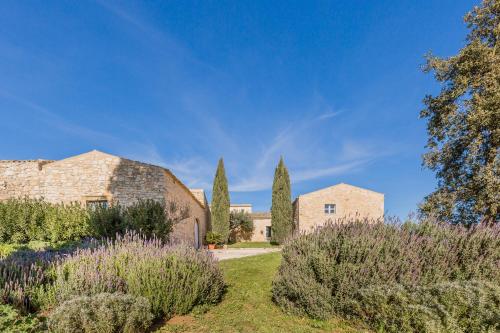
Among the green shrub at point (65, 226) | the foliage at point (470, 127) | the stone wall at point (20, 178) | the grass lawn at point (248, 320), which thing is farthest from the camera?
the stone wall at point (20, 178)

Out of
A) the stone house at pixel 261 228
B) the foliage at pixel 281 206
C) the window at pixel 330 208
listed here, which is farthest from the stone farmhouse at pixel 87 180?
the stone house at pixel 261 228

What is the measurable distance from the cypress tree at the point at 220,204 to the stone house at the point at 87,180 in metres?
12.6

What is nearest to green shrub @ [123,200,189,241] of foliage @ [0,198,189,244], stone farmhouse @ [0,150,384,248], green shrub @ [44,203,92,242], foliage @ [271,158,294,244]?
foliage @ [0,198,189,244]

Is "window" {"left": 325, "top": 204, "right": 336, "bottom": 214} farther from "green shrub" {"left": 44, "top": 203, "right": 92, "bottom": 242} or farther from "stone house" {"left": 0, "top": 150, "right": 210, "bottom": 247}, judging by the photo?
"green shrub" {"left": 44, "top": 203, "right": 92, "bottom": 242}

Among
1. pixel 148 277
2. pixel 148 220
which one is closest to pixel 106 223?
pixel 148 220

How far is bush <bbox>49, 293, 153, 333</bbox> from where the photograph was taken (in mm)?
3029

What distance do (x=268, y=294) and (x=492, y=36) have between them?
12532 millimetres

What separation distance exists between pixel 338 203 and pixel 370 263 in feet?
72.7

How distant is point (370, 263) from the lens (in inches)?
167

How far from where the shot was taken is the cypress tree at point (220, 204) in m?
25.3

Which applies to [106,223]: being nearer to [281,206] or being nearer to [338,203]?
[281,206]

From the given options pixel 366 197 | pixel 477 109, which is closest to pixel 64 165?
pixel 477 109

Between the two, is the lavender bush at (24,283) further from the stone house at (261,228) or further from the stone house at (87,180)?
the stone house at (261,228)

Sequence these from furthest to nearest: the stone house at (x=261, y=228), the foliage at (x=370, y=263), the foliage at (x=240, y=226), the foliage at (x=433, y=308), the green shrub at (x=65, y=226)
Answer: the stone house at (x=261, y=228)
the foliage at (x=240, y=226)
the green shrub at (x=65, y=226)
the foliage at (x=370, y=263)
the foliage at (x=433, y=308)
